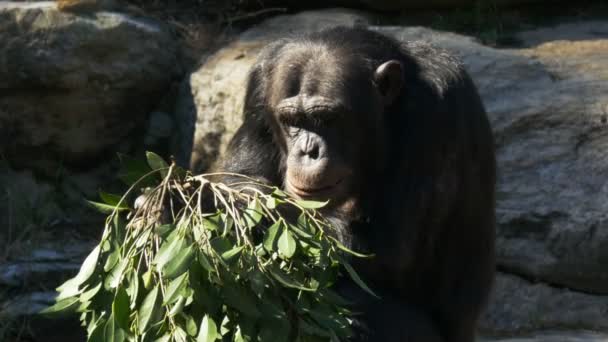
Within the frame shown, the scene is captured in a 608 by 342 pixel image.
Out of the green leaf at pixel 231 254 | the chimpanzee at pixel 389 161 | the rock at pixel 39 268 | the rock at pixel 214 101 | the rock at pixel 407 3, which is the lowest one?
the rock at pixel 39 268

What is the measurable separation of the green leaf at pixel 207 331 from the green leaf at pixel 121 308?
29cm

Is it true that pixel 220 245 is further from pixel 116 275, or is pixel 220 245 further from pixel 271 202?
pixel 116 275

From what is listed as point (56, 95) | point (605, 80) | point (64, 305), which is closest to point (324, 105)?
point (64, 305)

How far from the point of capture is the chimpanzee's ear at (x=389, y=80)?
5.12m

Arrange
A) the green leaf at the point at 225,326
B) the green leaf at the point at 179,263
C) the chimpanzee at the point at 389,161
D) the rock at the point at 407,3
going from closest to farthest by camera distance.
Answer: the green leaf at the point at 179,263
the green leaf at the point at 225,326
the chimpanzee at the point at 389,161
the rock at the point at 407,3

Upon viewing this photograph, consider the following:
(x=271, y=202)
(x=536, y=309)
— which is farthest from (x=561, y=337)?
(x=271, y=202)

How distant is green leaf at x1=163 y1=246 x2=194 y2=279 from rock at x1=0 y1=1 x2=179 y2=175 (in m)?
5.30

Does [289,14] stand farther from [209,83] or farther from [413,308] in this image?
[413,308]

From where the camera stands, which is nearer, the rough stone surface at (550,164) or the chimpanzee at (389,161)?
the chimpanzee at (389,161)

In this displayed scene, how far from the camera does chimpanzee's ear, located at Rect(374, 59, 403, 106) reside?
5125 mm

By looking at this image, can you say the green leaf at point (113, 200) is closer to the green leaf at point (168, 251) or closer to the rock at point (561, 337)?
the green leaf at point (168, 251)

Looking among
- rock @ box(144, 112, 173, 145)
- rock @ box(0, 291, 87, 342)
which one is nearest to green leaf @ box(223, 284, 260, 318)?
rock @ box(0, 291, 87, 342)

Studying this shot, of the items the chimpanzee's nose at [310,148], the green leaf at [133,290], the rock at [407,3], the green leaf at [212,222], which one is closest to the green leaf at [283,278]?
the green leaf at [212,222]

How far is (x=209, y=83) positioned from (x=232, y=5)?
146 cm
